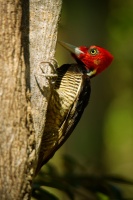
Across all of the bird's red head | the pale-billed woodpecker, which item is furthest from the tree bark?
the bird's red head

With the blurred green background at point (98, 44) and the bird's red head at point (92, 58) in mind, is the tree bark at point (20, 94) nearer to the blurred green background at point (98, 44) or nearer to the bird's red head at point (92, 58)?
the bird's red head at point (92, 58)

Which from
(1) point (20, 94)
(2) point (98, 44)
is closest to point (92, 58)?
(1) point (20, 94)

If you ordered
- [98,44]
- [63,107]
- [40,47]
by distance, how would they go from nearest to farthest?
[40,47]
[63,107]
[98,44]

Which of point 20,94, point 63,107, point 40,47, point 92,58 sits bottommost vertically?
point 63,107

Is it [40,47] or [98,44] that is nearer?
[40,47]

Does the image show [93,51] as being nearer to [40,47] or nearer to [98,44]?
[40,47]

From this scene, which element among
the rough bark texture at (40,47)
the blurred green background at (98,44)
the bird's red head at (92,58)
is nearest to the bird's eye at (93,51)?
the bird's red head at (92,58)
